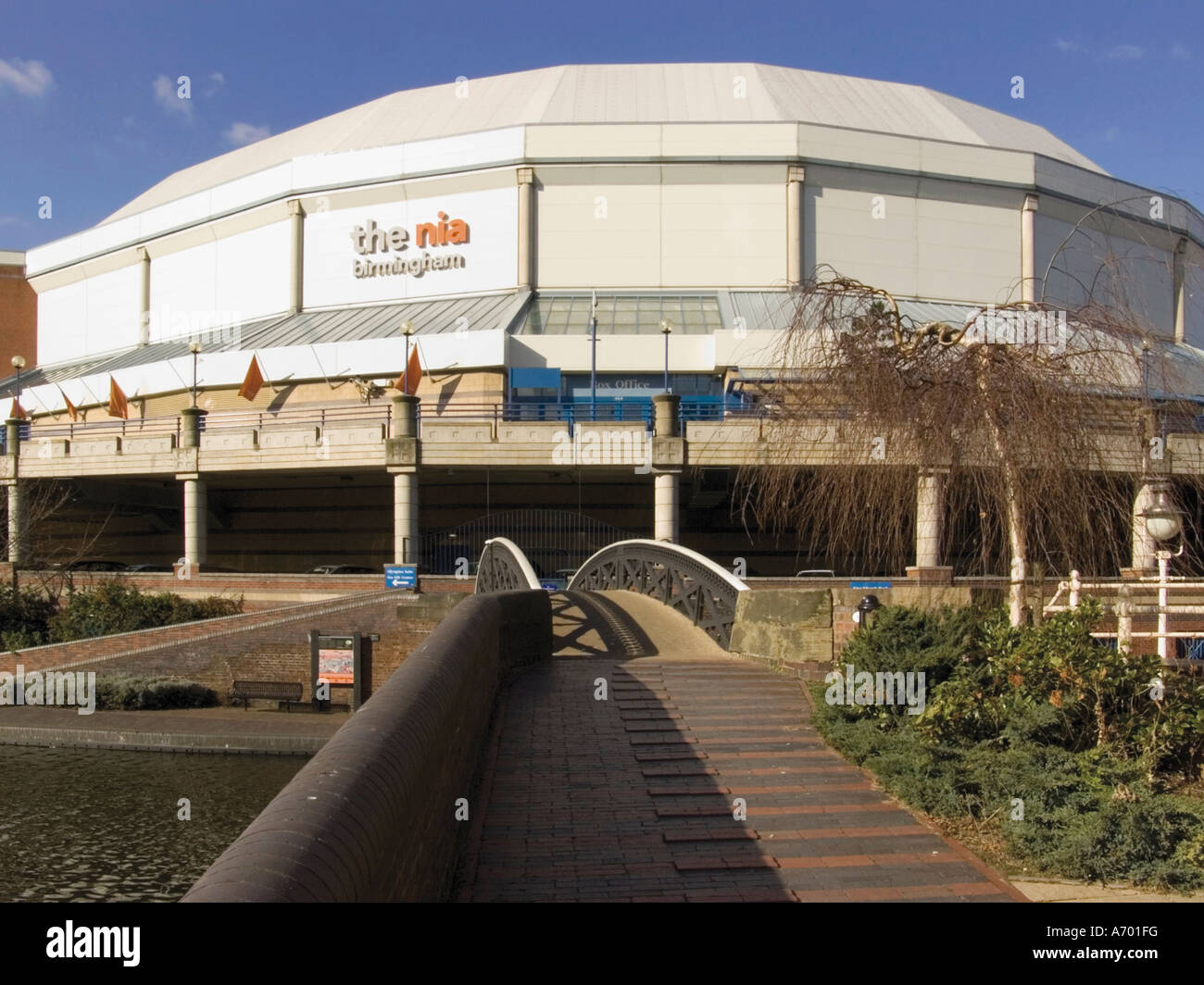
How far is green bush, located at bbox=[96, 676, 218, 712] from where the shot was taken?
24.0m

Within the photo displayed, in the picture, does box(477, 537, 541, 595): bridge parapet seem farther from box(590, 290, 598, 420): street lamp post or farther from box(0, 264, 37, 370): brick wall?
box(0, 264, 37, 370): brick wall

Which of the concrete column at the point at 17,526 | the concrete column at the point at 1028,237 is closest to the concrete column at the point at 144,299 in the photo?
the concrete column at the point at 17,526

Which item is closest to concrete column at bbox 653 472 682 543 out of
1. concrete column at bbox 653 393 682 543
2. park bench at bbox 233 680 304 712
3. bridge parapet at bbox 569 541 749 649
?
concrete column at bbox 653 393 682 543

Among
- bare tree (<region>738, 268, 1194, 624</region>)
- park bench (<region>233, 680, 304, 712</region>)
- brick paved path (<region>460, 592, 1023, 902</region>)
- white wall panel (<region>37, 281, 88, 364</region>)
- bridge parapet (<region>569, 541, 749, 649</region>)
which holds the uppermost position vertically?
white wall panel (<region>37, 281, 88, 364</region>)

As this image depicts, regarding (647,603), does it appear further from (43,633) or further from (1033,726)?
(43,633)

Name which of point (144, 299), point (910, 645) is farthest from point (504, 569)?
point (144, 299)

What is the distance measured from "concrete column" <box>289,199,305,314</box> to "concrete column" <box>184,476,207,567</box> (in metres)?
12.3

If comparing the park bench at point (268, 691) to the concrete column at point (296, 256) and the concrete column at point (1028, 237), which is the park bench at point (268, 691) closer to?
the concrete column at point (296, 256)

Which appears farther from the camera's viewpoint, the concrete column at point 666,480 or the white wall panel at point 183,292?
the white wall panel at point 183,292

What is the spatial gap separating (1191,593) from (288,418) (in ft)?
100

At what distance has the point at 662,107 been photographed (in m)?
44.0

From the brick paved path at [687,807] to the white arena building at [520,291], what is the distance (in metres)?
17.4

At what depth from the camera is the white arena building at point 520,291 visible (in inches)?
1340
